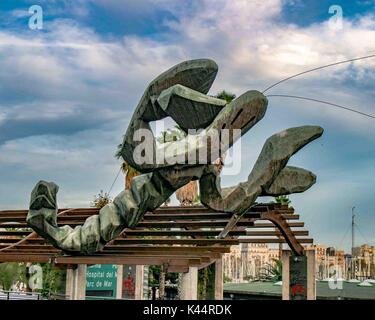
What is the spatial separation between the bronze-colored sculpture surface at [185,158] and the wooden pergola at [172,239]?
949mm

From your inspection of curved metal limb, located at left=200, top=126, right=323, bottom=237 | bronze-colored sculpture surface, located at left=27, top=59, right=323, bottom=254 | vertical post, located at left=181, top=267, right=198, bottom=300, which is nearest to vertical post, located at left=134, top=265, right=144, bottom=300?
vertical post, located at left=181, top=267, right=198, bottom=300

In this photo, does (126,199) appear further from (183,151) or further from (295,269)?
(295,269)

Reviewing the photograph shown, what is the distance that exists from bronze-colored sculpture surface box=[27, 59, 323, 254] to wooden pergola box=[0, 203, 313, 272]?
0.95 meters

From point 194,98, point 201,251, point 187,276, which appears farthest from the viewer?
point 187,276

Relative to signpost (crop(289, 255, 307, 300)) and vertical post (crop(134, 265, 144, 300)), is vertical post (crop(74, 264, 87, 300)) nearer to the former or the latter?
vertical post (crop(134, 265, 144, 300))

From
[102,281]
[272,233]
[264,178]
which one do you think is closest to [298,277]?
[272,233]

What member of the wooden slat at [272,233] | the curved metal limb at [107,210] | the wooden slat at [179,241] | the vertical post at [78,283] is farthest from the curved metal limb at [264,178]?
the vertical post at [78,283]

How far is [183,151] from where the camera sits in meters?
9.77

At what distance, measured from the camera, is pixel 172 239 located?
12750mm

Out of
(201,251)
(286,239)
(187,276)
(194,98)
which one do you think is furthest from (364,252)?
(194,98)

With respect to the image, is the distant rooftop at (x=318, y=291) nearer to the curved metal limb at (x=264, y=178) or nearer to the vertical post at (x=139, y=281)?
the vertical post at (x=139, y=281)

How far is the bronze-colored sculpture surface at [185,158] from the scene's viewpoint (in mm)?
9656

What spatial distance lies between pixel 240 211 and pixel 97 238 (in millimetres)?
2415
